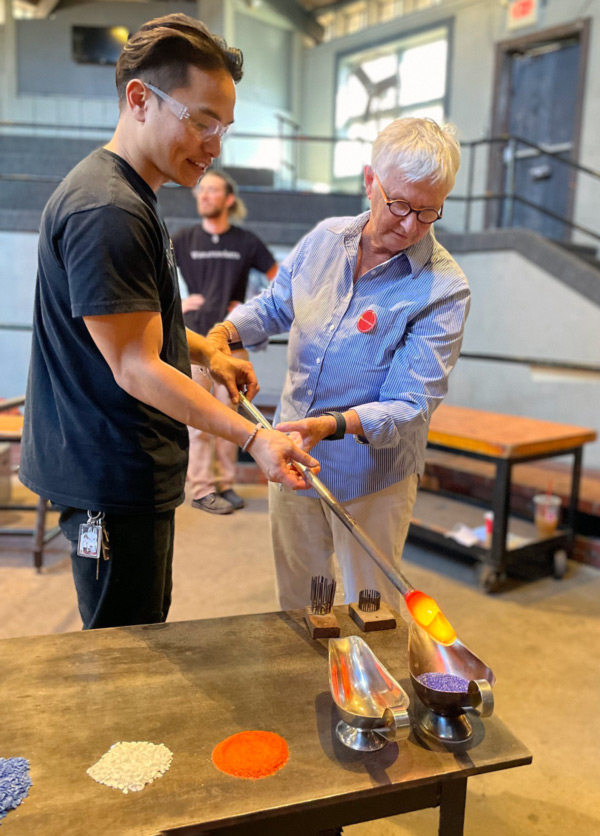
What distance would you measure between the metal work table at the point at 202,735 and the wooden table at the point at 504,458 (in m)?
1.80

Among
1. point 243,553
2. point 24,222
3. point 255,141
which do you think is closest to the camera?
point 243,553

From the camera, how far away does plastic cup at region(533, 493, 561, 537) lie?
326 centimetres

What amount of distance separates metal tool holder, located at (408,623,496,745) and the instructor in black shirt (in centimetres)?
36

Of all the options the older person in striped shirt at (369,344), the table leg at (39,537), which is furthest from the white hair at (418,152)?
the table leg at (39,537)

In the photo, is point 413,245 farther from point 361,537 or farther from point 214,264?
point 214,264

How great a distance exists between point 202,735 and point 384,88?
8.98 metres

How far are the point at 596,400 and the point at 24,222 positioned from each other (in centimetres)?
401

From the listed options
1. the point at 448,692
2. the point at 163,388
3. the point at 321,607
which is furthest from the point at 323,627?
the point at 163,388

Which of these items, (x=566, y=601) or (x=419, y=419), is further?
(x=566, y=601)

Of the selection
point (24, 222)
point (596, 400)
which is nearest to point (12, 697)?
point (596, 400)

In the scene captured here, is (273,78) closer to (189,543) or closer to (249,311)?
(189,543)

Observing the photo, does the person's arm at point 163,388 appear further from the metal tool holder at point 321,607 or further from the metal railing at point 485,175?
the metal railing at point 485,175

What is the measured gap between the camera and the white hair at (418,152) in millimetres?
1422

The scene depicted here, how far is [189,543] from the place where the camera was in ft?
11.5
